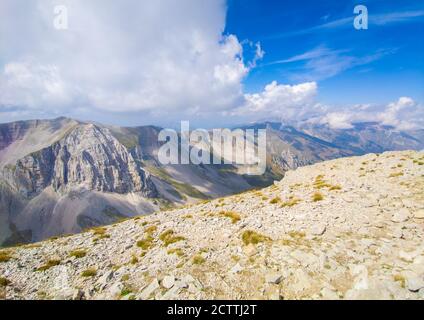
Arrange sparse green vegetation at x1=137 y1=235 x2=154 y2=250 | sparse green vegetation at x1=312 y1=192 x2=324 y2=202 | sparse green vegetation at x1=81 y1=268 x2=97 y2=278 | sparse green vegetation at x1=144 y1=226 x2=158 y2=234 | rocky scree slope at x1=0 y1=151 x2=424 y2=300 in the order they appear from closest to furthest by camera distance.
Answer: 1. rocky scree slope at x1=0 y1=151 x2=424 y2=300
2. sparse green vegetation at x1=81 y1=268 x2=97 y2=278
3. sparse green vegetation at x1=137 y1=235 x2=154 y2=250
4. sparse green vegetation at x1=312 y1=192 x2=324 y2=202
5. sparse green vegetation at x1=144 y1=226 x2=158 y2=234

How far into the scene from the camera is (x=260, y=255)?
579 inches

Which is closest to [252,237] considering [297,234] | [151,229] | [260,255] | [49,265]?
[260,255]

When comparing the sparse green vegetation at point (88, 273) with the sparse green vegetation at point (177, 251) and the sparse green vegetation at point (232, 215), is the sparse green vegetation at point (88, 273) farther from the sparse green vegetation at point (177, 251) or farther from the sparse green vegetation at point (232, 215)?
the sparse green vegetation at point (232, 215)

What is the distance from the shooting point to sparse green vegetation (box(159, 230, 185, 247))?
63.8 feet

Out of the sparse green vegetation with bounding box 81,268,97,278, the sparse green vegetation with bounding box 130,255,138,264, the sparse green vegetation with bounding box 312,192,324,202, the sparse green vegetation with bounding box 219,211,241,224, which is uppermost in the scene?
the sparse green vegetation with bounding box 312,192,324,202

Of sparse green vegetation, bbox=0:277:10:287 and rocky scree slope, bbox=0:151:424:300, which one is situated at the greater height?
rocky scree slope, bbox=0:151:424:300

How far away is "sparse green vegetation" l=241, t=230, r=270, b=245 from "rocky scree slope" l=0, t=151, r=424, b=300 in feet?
0.24

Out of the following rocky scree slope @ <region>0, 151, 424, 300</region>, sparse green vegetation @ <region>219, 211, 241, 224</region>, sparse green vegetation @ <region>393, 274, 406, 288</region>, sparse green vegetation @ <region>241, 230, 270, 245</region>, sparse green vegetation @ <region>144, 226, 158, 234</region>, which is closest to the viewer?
sparse green vegetation @ <region>393, 274, 406, 288</region>

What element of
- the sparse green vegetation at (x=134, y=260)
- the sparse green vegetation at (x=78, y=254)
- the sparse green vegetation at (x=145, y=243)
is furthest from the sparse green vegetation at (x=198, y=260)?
the sparse green vegetation at (x=78, y=254)

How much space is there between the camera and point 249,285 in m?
12.2

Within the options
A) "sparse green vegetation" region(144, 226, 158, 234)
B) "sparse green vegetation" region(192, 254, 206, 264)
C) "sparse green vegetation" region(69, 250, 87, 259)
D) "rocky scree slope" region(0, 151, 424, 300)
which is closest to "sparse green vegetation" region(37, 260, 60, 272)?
"rocky scree slope" region(0, 151, 424, 300)

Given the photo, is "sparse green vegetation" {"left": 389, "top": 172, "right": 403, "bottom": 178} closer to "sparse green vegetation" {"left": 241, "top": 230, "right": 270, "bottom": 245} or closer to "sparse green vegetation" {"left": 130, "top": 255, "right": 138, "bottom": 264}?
"sparse green vegetation" {"left": 241, "top": 230, "right": 270, "bottom": 245}

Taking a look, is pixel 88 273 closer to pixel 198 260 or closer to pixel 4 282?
pixel 4 282
